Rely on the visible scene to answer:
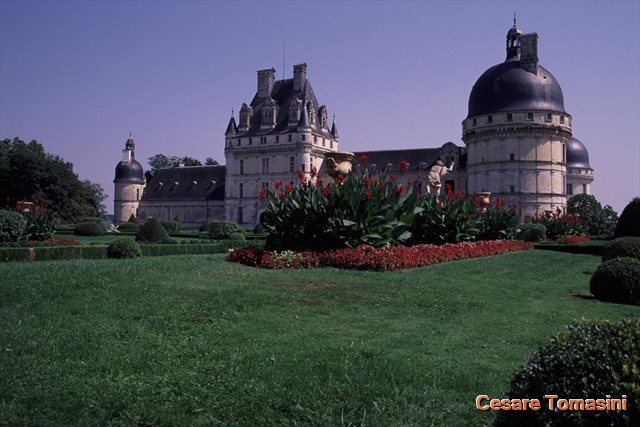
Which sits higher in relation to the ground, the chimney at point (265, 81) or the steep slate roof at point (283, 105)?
the chimney at point (265, 81)

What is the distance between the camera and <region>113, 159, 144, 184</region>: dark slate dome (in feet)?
300

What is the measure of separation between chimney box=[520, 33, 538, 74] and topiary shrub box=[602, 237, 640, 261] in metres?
48.7

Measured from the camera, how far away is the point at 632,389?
3846 millimetres

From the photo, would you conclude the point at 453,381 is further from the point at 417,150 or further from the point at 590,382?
the point at 417,150

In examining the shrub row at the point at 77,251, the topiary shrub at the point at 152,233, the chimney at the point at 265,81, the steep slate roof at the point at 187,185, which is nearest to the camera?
the shrub row at the point at 77,251

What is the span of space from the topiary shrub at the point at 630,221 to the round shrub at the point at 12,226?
1114 inches

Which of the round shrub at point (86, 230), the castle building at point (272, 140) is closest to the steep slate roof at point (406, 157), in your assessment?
the castle building at point (272, 140)

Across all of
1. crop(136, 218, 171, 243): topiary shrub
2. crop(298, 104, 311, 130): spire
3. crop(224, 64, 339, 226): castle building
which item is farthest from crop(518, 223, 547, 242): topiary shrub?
crop(298, 104, 311, 130): spire

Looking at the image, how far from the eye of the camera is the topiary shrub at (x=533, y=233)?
3347 cm

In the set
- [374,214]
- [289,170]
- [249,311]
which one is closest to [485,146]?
[289,170]

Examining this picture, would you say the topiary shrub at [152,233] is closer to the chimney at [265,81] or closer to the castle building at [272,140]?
the castle building at [272,140]

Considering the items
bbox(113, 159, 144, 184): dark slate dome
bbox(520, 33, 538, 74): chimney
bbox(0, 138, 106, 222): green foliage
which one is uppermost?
bbox(520, 33, 538, 74): chimney

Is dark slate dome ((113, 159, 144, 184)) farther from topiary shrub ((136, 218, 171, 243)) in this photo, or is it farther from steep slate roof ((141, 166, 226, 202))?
topiary shrub ((136, 218, 171, 243))

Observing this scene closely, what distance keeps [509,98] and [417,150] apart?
1445 centimetres
